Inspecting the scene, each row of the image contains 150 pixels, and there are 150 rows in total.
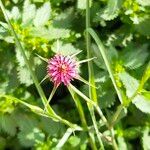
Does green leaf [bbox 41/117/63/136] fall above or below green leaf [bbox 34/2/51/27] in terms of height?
below

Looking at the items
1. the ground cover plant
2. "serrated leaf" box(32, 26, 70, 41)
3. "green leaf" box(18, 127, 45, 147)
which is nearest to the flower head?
the ground cover plant

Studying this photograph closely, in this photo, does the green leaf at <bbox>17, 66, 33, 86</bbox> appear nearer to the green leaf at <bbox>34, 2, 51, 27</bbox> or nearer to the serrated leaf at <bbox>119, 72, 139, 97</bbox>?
the green leaf at <bbox>34, 2, 51, 27</bbox>

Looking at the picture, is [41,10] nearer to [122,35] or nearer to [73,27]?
[73,27]

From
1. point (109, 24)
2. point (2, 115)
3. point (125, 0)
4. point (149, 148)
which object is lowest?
point (149, 148)

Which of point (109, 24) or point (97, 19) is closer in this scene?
point (97, 19)

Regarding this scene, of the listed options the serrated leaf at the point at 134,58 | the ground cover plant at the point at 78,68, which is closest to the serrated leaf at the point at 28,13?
the ground cover plant at the point at 78,68

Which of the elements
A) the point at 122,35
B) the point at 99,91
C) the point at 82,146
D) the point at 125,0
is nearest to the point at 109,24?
the point at 122,35

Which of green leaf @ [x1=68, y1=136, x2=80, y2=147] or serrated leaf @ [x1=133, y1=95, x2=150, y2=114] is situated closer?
serrated leaf @ [x1=133, y1=95, x2=150, y2=114]
